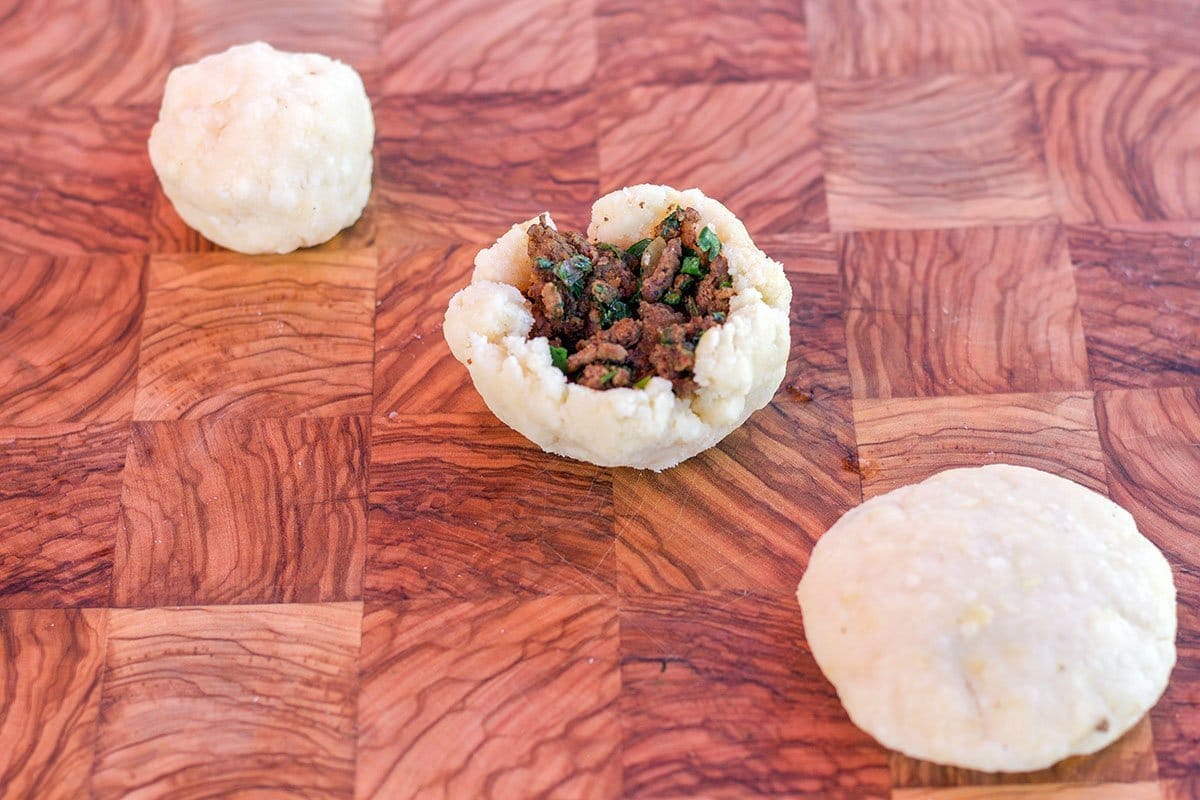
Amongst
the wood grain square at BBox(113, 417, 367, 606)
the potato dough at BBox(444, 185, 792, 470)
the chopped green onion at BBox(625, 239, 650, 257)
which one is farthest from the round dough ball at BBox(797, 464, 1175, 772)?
the wood grain square at BBox(113, 417, 367, 606)

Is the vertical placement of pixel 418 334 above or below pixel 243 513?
above

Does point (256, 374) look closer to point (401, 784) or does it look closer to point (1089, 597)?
point (401, 784)

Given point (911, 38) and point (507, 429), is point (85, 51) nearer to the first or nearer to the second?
point (507, 429)

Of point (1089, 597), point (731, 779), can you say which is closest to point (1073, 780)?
point (1089, 597)

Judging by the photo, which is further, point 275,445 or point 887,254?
point 887,254

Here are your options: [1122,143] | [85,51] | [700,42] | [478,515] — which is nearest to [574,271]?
[478,515]

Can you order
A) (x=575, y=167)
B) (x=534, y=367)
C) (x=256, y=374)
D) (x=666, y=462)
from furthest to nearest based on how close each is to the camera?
(x=575, y=167) → (x=256, y=374) → (x=666, y=462) → (x=534, y=367)

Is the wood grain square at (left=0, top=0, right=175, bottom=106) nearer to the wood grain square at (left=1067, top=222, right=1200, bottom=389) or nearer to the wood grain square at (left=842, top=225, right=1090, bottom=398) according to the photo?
the wood grain square at (left=842, top=225, right=1090, bottom=398)
